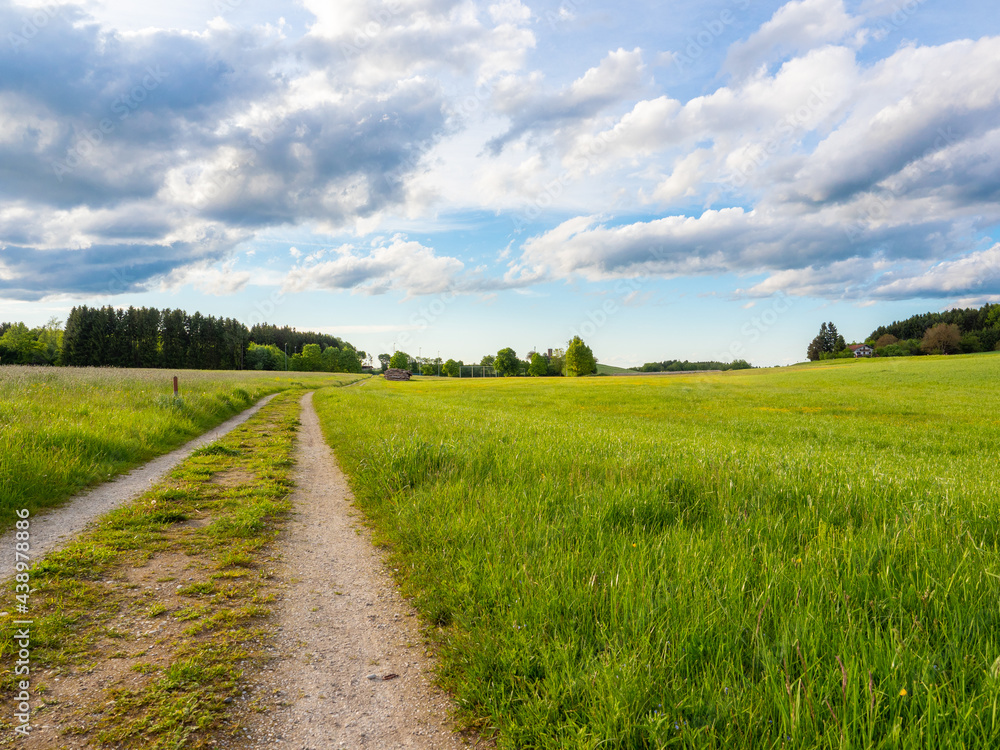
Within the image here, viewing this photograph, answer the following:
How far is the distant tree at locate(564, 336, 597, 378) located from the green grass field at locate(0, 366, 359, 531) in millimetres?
110763

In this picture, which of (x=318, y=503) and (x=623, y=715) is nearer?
(x=623, y=715)

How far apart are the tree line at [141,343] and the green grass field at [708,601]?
11882 cm

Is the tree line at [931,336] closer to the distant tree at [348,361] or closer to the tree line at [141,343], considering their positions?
the distant tree at [348,361]

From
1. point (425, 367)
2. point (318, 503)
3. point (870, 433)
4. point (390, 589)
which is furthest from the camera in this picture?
point (425, 367)

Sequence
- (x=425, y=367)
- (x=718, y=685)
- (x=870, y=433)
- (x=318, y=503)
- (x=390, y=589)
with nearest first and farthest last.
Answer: (x=718, y=685) < (x=390, y=589) < (x=318, y=503) < (x=870, y=433) < (x=425, y=367)

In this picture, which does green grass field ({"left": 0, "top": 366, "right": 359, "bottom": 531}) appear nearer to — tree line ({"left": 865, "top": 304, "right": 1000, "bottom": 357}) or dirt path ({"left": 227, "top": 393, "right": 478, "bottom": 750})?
dirt path ({"left": 227, "top": 393, "right": 478, "bottom": 750})

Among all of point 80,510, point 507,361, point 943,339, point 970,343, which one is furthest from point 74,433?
point 970,343

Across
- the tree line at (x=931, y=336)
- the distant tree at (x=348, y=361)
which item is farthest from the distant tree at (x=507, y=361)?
the tree line at (x=931, y=336)

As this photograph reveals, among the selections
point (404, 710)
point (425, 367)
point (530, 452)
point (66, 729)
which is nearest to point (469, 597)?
point (404, 710)

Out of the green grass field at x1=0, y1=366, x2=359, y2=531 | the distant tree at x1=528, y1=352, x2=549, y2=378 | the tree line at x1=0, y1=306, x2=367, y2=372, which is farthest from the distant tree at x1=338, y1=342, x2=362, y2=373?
the green grass field at x1=0, y1=366, x2=359, y2=531

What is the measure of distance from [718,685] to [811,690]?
1.48 feet

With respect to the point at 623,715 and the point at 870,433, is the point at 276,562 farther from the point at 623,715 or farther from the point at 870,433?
the point at 870,433

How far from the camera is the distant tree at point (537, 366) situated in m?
156

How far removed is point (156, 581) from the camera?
4.82 m
